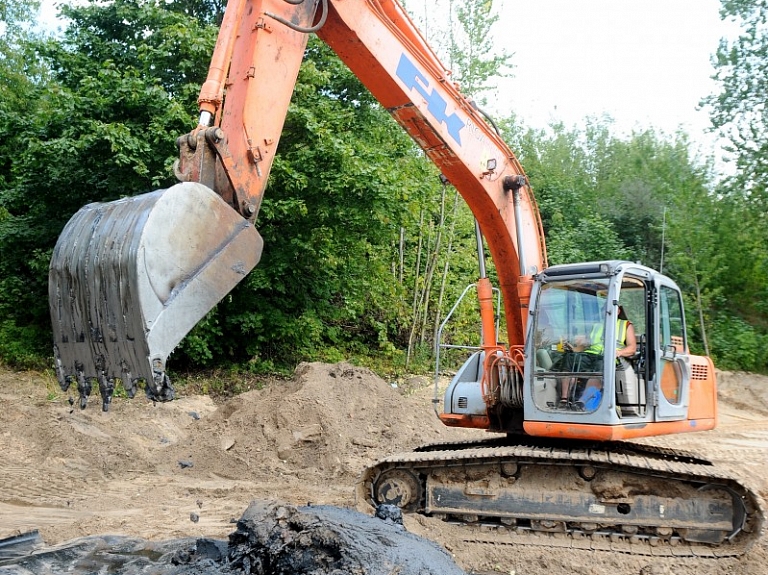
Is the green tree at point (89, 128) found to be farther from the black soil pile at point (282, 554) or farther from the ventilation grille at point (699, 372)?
the ventilation grille at point (699, 372)

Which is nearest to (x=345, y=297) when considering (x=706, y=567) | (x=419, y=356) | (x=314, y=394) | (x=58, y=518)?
(x=419, y=356)

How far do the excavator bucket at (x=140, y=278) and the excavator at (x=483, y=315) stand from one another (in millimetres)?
11

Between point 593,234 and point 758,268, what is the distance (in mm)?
5324

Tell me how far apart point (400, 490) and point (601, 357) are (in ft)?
6.26

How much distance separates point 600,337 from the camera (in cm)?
529

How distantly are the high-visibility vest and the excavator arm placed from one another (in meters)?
0.68

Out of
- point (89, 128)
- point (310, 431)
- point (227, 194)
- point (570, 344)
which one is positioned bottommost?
point (310, 431)

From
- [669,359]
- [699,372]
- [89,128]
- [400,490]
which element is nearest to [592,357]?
[669,359]

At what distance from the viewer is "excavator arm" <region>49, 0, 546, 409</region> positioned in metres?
3.67

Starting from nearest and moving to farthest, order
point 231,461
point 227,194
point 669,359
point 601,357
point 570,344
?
1. point 227,194
2. point 601,357
3. point 570,344
4. point 669,359
5. point 231,461

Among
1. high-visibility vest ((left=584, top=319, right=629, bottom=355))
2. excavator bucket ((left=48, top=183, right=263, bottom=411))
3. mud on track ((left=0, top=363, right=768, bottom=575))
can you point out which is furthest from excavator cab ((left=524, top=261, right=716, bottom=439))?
excavator bucket ((left=48, top=183, right=263, bottom=411))

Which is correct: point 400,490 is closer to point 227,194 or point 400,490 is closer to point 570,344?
point 570,344

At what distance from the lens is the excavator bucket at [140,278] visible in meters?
3.60

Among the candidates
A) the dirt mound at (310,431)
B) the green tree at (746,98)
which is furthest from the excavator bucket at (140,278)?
the green tree at (746,98)
